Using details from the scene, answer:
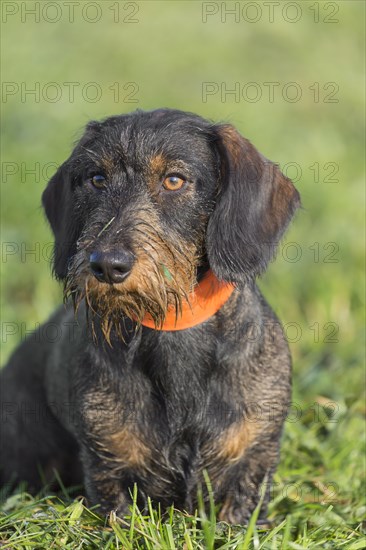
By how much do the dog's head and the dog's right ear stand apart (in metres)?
0.03

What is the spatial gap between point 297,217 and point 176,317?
124 centimetres

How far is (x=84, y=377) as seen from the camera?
4.43 metres

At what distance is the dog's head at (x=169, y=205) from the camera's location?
148 inches

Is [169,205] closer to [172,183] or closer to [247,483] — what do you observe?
[172,183]

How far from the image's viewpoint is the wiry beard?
367cm

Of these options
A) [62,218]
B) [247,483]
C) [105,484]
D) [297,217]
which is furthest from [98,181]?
[247,483]

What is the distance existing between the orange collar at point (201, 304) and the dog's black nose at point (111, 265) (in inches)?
23.3

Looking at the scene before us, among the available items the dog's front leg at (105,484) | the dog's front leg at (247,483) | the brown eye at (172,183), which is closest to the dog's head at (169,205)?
the brown eye at (172,183)

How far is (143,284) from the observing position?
145 inches

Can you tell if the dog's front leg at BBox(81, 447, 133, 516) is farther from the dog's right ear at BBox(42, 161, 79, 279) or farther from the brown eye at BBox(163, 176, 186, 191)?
the brown eye at BBox(163, 176, 186, 191)

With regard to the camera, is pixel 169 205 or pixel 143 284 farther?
pixel 169 205

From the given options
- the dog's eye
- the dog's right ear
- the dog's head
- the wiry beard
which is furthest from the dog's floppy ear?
the dog's right ear

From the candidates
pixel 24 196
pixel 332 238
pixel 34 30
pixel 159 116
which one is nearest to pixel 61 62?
pixel 34 30

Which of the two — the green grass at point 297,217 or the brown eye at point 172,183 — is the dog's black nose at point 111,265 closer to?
the brown eye at point 172,183
